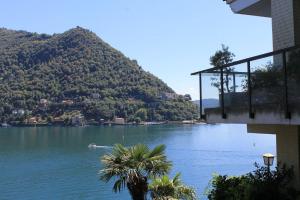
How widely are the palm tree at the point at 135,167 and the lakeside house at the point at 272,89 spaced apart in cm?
413

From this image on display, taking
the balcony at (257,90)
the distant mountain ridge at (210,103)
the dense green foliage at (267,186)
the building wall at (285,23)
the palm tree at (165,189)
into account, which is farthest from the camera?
the palm tree at (165,189)

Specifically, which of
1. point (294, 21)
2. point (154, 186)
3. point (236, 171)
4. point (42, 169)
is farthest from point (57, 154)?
point (294, 21)

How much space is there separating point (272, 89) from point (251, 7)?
3.70 meters

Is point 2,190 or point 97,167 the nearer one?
point 2,190

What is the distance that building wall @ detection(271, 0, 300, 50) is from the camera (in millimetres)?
8273

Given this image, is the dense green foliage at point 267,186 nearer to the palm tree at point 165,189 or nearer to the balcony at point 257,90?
the balcony at point 257,90

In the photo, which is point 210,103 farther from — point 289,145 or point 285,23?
point 285,23

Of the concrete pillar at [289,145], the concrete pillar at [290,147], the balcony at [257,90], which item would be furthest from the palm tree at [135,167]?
the concrete pillar at [290,147]

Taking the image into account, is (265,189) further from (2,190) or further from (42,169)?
(42,169)

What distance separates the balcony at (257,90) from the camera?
21.2ft

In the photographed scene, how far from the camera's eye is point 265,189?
7.51 meters

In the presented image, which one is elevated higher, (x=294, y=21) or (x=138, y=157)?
(x=294, y=21)

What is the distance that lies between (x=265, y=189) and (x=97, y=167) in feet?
217

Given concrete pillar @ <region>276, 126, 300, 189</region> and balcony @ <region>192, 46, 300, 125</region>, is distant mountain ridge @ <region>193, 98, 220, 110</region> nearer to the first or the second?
balcony @ <region>192, 46, 300, 125</region>
